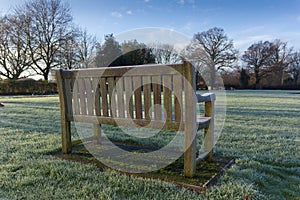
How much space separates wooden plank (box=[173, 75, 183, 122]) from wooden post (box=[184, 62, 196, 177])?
0.15 ft

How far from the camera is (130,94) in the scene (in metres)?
2.00

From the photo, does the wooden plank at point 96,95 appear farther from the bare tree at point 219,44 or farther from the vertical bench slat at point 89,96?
the bare tree at point 219,44

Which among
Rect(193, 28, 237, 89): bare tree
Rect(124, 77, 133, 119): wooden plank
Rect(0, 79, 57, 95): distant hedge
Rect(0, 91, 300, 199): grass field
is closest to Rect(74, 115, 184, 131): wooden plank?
Rect(124, 77, 133, 119): wooden plank

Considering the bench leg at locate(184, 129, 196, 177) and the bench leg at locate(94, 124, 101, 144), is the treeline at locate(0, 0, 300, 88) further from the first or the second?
the bench leg at locate(184, 129, 196, 177)

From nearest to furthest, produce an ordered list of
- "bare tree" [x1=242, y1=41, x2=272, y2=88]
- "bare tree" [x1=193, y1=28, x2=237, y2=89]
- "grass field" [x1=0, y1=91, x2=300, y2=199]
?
"grass field" [x1=0, y1=91, x2=300, y2=199] → "bare tree" [x1=193, y1=28, x2=237, y2=89] → "bare tree" [x1=242, y1=41, x2=272, y2=88]

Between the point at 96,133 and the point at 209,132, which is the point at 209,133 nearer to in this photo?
the point at 209,132

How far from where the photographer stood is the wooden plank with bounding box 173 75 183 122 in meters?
1.74

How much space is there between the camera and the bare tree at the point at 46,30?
20375 mm

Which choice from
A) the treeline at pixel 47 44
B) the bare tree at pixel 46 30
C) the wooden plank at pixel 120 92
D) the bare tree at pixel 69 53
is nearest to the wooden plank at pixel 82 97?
the wooden plank at pixel 120 92

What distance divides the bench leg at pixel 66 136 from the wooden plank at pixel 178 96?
139cm

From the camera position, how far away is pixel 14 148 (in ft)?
9.21

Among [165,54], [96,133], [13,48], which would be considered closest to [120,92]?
[96,133]

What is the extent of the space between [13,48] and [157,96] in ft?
75.2

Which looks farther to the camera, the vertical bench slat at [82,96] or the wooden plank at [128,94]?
the vertical bench slat at [82,96]
